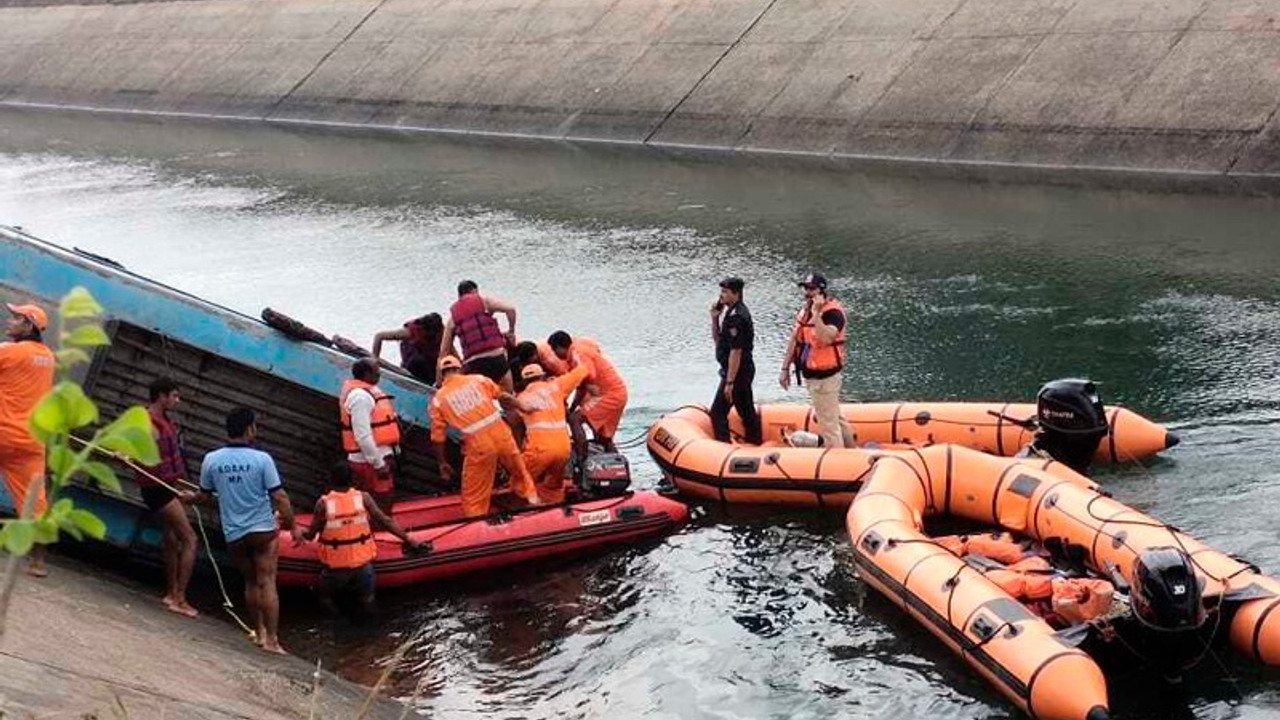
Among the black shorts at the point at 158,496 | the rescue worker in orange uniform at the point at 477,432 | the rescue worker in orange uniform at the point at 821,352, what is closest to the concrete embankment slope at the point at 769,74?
the rescue worker in orange uniform at the point at 821,352

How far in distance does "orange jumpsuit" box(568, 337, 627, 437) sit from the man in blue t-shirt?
363 cm

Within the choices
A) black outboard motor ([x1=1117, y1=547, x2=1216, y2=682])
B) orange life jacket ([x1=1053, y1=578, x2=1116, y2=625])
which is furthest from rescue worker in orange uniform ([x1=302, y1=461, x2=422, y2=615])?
black outboard motor ([x1=1117, y1=547, x2=1216, y2=682])

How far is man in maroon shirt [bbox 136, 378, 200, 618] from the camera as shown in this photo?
30.5 feet

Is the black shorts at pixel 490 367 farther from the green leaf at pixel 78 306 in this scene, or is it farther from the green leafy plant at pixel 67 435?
the green leaf at pixel 78 306

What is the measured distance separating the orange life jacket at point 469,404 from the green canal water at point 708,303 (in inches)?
44.2

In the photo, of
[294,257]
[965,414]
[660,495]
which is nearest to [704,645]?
[660,495]

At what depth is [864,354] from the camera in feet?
54.3

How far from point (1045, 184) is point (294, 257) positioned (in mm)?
12320

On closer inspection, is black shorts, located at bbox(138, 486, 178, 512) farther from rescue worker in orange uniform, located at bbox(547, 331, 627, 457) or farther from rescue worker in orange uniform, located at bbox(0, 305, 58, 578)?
rescue worker in orange uniform, located at bbox(547, 331, 627, 457)

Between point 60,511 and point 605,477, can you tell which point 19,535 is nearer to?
point 60,511

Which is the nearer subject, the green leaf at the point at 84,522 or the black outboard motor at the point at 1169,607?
the green leaf at the point at 84,522

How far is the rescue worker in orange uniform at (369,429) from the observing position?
34.6ft

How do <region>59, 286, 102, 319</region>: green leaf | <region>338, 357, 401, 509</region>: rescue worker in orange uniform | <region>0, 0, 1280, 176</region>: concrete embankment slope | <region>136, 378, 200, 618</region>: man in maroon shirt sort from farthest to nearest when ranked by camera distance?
<region>0, 0, 1280, 176</region>: concrete embankment slope, <region>338, 357, 401, 509</region>: rescue worker in orange uniform, <region>136, 378, 200, 618</region>: man in maroon shirt, <region>59, 286, 102, 319</region>: green leaf

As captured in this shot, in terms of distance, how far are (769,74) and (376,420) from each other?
77.4ft
